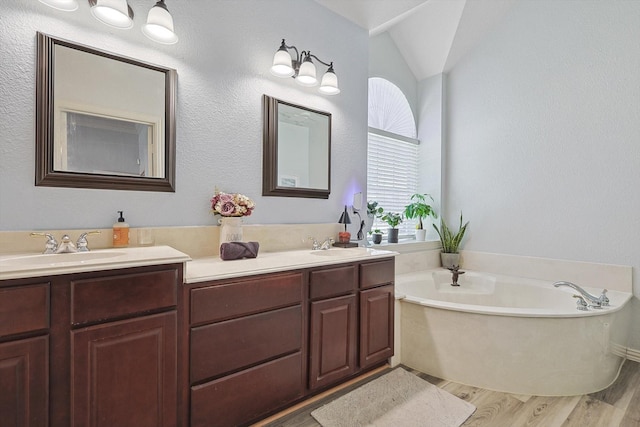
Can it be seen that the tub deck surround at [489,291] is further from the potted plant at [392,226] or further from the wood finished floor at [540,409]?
the wood finished floor at [540,409]

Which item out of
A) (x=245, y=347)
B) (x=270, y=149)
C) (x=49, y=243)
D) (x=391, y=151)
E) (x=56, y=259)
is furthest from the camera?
(x=391, y=151)

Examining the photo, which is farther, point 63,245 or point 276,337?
point 276,337

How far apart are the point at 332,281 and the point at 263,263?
47 centimetres

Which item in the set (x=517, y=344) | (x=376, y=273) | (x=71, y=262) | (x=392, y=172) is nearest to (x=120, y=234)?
(x=71, y=262)

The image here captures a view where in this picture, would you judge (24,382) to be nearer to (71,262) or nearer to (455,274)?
Result: (71,262)

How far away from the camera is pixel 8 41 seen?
4.79ft

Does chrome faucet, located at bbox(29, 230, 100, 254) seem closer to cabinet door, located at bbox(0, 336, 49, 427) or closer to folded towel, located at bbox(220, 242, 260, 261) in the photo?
cabinet door, located at bbox(0, 336, 49, 427)

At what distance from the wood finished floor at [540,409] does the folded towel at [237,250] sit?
933 millimetres

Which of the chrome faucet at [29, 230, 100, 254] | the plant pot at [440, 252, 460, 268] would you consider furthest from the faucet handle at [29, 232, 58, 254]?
the plant pot at [440, 252, 460, 268]

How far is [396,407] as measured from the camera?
6.23ft

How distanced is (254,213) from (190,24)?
125cm

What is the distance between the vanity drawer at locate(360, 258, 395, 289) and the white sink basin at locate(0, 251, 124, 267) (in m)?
1.43

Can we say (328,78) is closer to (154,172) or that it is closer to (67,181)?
(154,172)

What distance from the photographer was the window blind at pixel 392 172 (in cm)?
346
